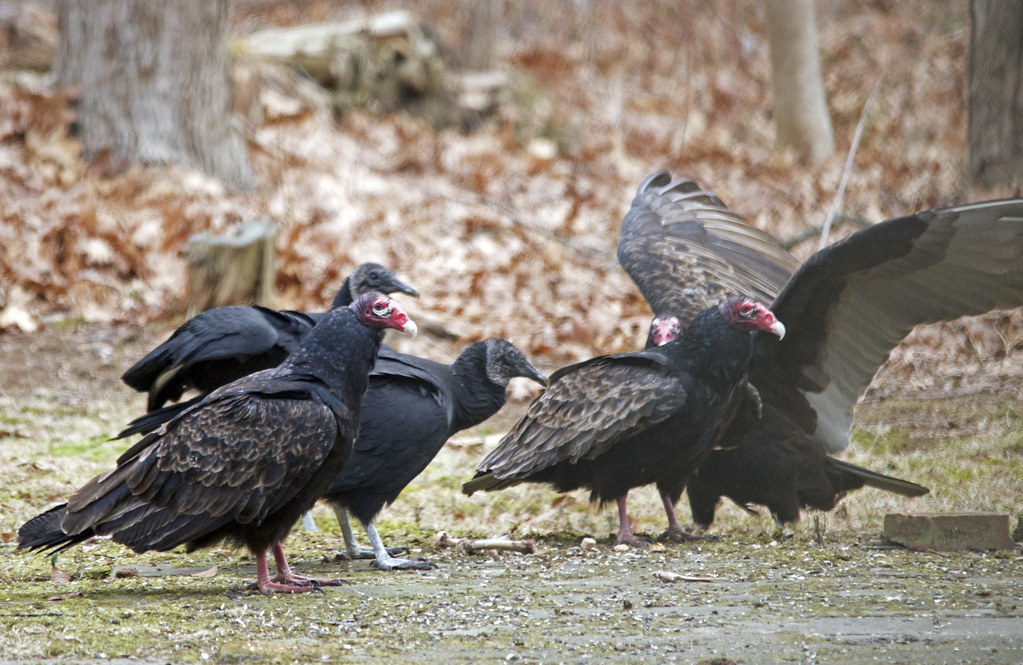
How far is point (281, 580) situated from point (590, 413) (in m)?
1.31

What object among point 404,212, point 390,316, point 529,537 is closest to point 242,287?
point 404,212

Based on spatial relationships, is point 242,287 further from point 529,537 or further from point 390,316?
point 390,316

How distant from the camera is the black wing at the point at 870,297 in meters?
4.09

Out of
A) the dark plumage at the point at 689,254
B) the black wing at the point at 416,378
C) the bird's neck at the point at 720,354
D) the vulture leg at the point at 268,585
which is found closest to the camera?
the vulture leg at the point at 268,585

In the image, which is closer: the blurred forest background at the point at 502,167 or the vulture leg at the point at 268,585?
the vulture leg at the point at 268,585

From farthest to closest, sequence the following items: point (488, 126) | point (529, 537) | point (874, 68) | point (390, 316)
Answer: point (874, 68) → point (488, 126) → point (529, 537) → point (390, 316)

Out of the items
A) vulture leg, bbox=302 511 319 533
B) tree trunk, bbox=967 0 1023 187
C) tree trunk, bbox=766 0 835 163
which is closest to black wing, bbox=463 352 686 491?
vulture leg, bbox=302 511 319 533

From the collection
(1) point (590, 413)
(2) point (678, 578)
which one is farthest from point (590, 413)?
(2) point (678, 578)

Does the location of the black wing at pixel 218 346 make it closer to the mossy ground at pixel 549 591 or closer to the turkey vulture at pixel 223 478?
the mossy ground at pixel 549 591

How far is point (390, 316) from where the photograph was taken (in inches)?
137

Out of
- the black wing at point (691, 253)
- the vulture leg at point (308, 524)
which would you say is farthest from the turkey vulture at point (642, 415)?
the vulture leg at point (308, 524)

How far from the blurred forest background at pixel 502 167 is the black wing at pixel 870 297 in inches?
79.5

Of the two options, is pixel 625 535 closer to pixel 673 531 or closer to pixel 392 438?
pixel 673 531

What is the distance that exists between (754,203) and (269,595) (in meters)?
7.39
